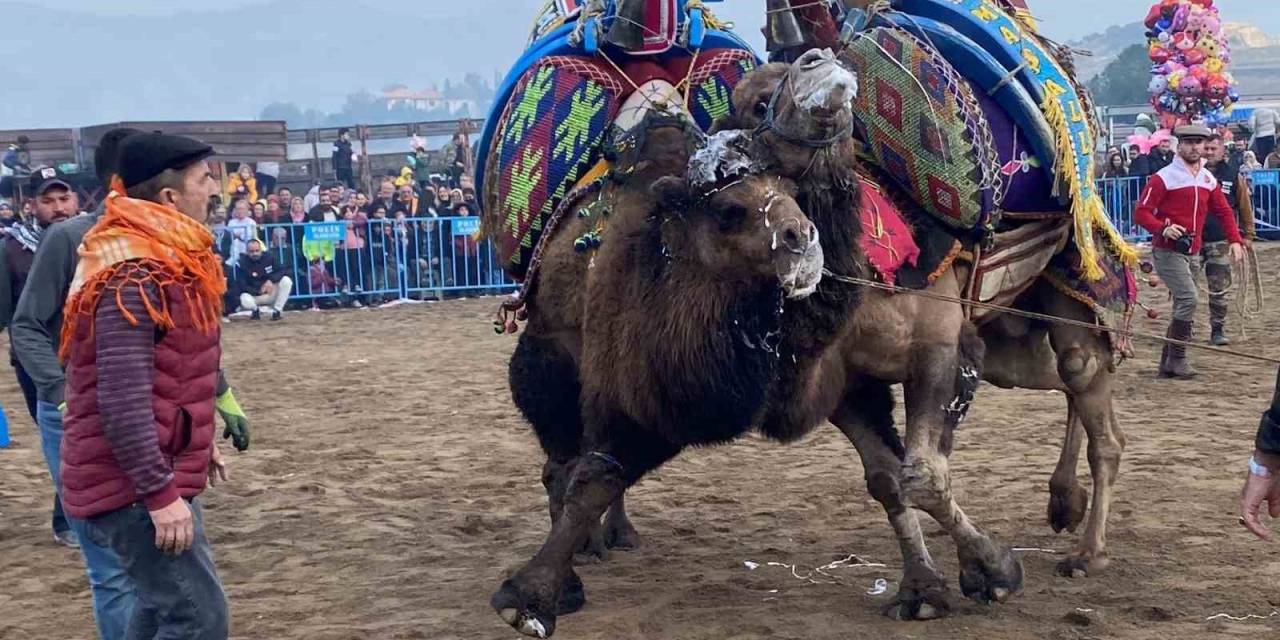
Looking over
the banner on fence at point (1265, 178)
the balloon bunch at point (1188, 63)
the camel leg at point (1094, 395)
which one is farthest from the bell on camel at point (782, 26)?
the banner on fence at point (1265, 178)

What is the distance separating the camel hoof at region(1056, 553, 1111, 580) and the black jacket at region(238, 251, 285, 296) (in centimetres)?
1348

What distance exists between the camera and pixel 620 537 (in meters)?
6.57

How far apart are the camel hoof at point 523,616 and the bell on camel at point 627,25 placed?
221cm

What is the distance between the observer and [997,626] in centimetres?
523

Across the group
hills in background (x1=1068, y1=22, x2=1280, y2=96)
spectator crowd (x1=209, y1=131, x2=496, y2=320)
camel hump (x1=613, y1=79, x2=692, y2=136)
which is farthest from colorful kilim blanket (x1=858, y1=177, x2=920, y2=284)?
hills in background (x1=1068, y1=22, x2=1280, y2=96)

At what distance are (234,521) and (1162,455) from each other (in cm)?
501

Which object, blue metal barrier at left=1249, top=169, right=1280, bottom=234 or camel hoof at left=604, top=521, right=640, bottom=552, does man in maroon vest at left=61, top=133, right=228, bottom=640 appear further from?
blue metal barrier at left=1249, top=169, right=1280, bottom=234

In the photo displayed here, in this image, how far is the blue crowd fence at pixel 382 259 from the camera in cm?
1853

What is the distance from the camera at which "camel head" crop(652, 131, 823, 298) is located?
14.4 ft

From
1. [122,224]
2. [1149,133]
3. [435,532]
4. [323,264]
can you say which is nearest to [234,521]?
[435,532]

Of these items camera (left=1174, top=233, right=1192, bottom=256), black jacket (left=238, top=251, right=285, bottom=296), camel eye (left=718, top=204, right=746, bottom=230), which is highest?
camel eye (left=718, top=204, right=746, bottom=230)

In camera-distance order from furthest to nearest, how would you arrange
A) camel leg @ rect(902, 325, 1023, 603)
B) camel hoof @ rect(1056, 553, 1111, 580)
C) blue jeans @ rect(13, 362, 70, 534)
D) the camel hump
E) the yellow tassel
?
1. blue jeans @ rect(13, 362, 70, 534)
2. camel hoof @ rect(1056, 553, 1111, 580)
3. the yellow tassel
4. the camel hump
5. camel leg @ rect(902, 325, 1023, 603)

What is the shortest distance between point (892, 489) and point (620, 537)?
1.52m

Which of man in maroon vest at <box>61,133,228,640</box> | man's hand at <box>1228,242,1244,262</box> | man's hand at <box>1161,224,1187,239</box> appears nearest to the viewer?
man in maroon vest at <box>61,133,228,640</box>
